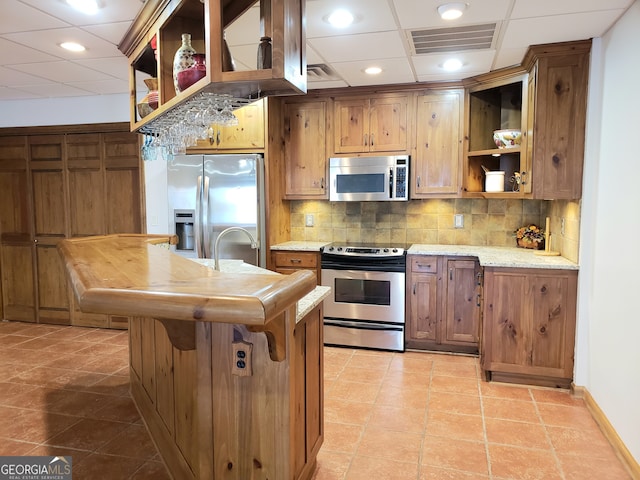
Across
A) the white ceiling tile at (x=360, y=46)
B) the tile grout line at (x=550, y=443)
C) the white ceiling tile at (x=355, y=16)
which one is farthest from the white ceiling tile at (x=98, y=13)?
the tile grout line at (x=550, y=443)

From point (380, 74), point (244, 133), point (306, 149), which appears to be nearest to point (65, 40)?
point (244, 133)

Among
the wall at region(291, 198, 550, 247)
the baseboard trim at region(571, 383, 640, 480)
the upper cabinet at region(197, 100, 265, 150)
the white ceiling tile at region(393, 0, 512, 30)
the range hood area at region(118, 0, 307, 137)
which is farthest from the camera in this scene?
the wall at region(291, 198, 550, 247)

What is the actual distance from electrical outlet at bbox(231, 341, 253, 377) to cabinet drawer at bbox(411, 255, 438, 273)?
106 inches

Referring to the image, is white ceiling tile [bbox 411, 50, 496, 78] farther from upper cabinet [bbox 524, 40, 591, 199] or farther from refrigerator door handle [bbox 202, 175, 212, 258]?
refrigerator door handle [bbox 202, 175, 212, 258]

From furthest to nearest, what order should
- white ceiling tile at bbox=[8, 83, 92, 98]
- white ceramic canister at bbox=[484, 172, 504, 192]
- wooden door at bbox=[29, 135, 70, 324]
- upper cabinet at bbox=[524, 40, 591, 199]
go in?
wooden door at bbox=[29, 135, 70, 324], white ceiling tile at bbox=[8, 83, 92, 98], white ceramic canister at bbox=[484, 172, 504, 192], upper cabinet at bbox=[524, 40, 591, 199]

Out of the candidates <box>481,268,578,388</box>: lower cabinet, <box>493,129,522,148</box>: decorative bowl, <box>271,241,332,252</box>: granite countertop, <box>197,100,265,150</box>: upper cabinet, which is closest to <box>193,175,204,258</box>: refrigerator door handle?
<box>197,100,265,150</box>: upper cabinet

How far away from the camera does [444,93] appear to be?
13.8ft

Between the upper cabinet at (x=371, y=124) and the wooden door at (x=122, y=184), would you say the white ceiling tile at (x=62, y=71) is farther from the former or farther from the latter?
the upper cabinet at (x=371, y=124)

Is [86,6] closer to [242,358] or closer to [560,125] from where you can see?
[242,358]

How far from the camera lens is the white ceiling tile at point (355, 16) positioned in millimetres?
2531

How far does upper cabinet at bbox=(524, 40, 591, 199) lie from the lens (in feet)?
10.5

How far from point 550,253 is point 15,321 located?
564 centimetres

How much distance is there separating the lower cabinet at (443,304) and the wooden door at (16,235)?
4224 mm

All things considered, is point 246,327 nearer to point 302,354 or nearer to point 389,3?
point 302,354
